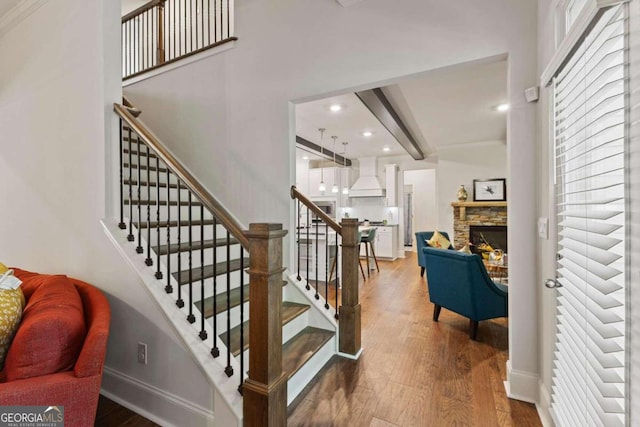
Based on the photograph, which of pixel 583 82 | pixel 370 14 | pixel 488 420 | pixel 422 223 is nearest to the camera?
pixel 583 82

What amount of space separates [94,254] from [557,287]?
2.84 meters

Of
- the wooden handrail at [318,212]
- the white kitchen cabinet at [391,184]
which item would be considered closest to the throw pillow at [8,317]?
the wooden handrail at [318,212]

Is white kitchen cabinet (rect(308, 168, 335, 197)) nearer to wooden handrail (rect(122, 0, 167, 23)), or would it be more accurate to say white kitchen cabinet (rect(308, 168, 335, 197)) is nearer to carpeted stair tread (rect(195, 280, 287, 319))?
wooden handrail (rect(122, 0, 167, 23))

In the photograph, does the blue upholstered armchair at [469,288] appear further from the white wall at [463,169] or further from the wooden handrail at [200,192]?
the white wall at [463,169]

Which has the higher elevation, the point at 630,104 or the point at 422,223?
the point at 630,104

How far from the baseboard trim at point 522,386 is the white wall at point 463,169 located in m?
4.47

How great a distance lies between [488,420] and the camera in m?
1.74

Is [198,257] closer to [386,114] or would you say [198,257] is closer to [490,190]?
[386,114]

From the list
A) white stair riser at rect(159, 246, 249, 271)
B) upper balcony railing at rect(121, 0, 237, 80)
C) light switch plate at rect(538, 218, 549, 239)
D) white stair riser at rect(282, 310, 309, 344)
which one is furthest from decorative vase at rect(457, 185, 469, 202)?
upper balcony railing at rect(121, 0, 237, 80)

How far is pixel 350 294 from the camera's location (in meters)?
2.49

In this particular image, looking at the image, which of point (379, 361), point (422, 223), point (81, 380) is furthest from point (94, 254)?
point (422, 223)

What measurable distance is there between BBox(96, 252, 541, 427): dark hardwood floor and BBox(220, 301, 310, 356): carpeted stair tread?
488 millimetres

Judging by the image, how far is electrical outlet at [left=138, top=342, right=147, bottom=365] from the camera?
1.81m

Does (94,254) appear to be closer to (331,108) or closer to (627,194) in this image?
(627,194)
